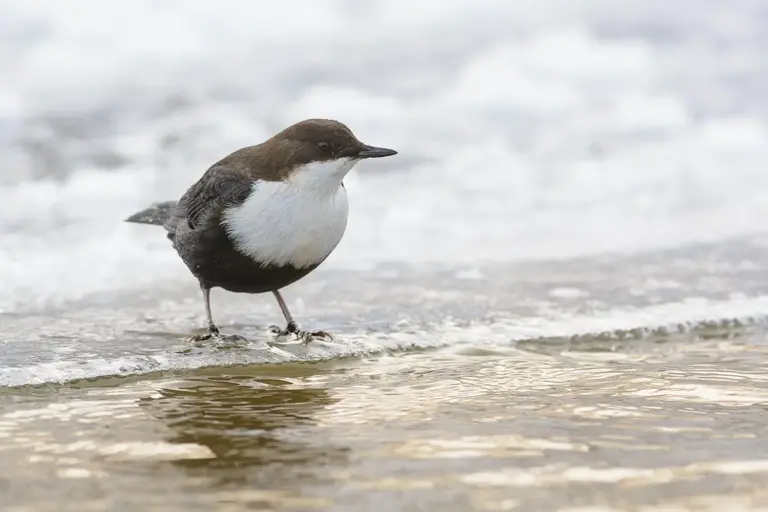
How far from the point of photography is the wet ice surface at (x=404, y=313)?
4070mm

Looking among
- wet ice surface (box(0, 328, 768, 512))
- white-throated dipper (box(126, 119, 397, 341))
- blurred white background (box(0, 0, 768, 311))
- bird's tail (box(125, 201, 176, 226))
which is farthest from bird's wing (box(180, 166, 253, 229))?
blurred white background (box(0, 0, 768, 311))

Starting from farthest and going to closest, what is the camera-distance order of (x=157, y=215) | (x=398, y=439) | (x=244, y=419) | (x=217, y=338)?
(x=157, y=215) < (x=217, y=338) < (x=244, y=419) < (x=398, y=439)

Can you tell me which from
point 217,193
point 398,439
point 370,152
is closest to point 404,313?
point 370,152

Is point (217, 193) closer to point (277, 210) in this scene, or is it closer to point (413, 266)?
point (277, 210)

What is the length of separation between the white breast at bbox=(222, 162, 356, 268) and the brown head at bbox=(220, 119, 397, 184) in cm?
3

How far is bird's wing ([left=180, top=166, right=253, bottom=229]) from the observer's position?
15.0ft

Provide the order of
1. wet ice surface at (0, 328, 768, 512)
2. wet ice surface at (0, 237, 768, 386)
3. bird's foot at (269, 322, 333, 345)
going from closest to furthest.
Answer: wet ice surface at (0, 328, 768, 512), wet ice surface at (0, 237, 768, 386), bird's foot at (269, 322, 333, 345)

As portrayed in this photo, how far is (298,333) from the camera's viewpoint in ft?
15.1

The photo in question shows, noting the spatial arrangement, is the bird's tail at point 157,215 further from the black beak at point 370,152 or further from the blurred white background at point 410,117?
the black beak at point 370,152

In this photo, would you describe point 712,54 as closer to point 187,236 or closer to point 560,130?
point 560,130

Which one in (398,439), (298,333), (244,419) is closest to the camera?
(398,439)

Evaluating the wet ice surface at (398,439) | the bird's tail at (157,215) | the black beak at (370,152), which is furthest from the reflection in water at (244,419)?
the bird's tail at (157,215)

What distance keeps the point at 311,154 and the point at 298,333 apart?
76 centimetres

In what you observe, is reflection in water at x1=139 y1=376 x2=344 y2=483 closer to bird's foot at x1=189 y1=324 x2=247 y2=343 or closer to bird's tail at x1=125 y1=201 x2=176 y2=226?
bird's foot at x1=189 y1=324 x2=247 y2=343
